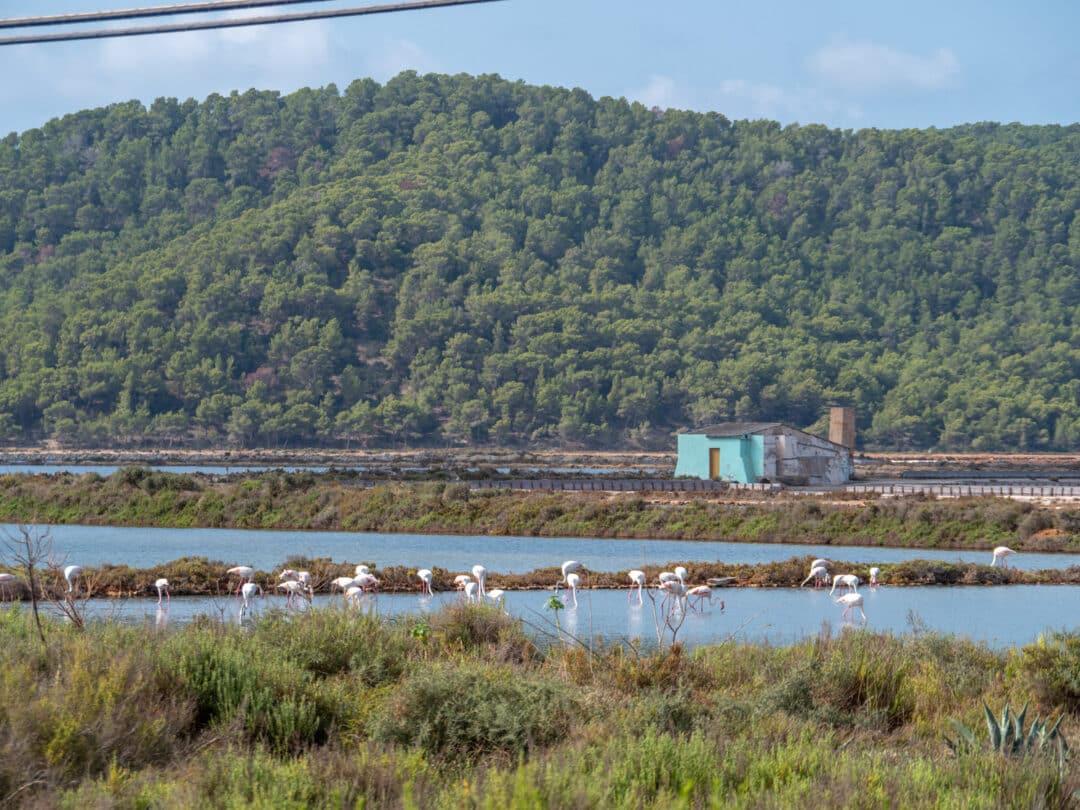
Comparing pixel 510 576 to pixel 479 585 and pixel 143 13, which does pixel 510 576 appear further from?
pixel 143 13

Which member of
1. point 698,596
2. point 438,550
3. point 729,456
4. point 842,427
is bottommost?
point 438,550

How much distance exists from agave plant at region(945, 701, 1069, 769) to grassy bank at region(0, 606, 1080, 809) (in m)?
0.13

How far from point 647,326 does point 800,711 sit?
118 meters

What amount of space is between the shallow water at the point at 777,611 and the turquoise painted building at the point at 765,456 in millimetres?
23872

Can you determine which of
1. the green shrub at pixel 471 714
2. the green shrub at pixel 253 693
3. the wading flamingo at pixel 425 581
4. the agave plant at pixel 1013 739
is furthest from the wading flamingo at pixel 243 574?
the agave plant at pixel 1013 739

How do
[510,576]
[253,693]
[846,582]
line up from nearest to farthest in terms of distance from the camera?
[253,693]
[846,582]
[510,576]

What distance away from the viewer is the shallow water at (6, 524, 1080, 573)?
27578mm

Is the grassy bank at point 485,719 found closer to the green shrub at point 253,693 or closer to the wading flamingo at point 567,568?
the green shrub at point 253,693

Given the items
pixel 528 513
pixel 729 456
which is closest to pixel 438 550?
pixel 528 513

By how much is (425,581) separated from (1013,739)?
13.2m

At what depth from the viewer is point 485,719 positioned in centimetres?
814

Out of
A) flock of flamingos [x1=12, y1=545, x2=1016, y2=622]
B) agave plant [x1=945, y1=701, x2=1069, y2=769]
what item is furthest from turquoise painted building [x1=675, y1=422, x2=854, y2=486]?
agave plant [x1=945, y1=701, x2=1069, y2=769]

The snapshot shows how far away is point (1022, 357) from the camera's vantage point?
4973 inches

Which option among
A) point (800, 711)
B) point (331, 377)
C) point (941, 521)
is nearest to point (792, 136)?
point (331, 377)
